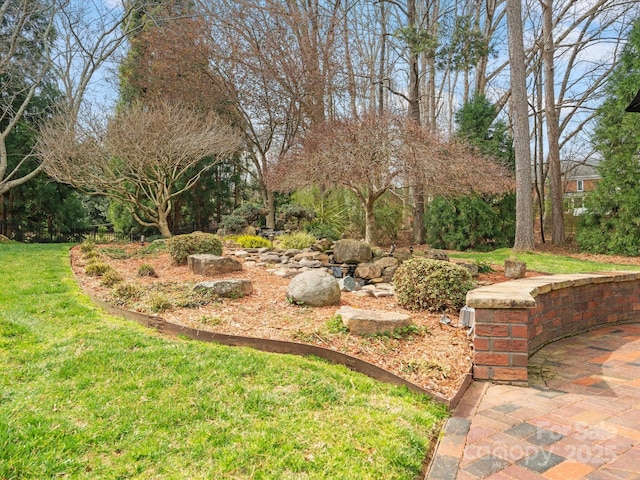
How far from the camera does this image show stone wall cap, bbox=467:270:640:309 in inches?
103

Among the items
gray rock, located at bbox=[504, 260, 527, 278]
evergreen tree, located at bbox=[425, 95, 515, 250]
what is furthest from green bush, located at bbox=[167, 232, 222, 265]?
evergreen tree, located at bbox=[425, 95, 515, 250]

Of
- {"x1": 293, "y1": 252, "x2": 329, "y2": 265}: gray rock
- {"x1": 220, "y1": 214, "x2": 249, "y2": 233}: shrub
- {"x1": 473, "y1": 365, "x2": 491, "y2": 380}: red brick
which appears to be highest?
{"x1": 220, "y1": 214, "x2": 249, "y2": 233}: shrub

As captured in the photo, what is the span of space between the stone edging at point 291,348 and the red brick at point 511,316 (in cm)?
42

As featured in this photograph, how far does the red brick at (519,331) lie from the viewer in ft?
8.62

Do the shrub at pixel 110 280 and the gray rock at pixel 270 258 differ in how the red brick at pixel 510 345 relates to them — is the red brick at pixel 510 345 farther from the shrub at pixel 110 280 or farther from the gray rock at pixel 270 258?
the gray rock at pixel 270 258

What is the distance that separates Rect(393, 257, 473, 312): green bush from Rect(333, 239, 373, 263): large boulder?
9.28 ft

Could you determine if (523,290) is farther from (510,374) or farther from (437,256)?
(437,256)

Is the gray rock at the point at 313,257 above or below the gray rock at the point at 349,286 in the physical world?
above

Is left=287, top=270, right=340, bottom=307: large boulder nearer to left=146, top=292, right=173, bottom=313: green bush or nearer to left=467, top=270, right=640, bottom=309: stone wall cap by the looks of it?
left=146, top=292, right=173, bottom=313: green bush

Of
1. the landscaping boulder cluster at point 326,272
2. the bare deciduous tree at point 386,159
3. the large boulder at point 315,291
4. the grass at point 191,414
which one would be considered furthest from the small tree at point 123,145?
the grass at point 191,414

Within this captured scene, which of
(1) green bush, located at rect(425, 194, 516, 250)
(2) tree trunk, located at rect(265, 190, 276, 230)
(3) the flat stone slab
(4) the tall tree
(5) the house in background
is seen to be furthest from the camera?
(5) the house in background

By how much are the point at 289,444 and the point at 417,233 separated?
1229 centimetres

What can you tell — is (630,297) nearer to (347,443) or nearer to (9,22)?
(347,443)

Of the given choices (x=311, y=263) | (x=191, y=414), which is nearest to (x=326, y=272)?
(x=311, y=263)
